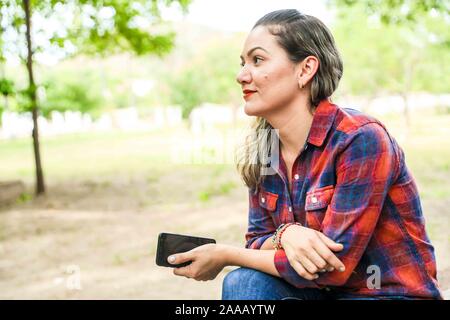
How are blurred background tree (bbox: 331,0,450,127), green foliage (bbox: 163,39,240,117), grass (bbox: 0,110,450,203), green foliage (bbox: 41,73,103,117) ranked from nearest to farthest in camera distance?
grass (bbox: 0,110,450,203) < blurred background tree (bbox: 331,0,450,127) < green foliage (bbox: 41,73,103,117) < green foliage (bbox: 163,39,240,117)

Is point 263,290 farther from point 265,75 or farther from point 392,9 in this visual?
point 392,9

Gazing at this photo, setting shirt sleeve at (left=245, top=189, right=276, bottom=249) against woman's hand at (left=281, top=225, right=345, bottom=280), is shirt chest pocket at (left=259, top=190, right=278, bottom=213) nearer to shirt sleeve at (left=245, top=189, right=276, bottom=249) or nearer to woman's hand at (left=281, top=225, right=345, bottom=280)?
shirt sleeve at (left=245, top=189, right=276, bottom=249)

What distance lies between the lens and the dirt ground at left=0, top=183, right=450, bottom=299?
4363 millimetres

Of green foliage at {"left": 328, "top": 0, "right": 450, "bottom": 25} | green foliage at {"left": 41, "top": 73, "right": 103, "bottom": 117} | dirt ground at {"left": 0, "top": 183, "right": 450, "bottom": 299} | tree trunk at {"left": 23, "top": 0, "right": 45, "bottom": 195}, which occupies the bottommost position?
green foliage at {"left": 41, "top": 73, "right": 103, "bottom": 117}

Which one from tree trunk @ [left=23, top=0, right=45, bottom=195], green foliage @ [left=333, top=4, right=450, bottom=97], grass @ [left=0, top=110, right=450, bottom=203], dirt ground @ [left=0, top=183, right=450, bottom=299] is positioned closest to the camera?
dirt ground @ [left=0, top=183, right=450, bottom=299]

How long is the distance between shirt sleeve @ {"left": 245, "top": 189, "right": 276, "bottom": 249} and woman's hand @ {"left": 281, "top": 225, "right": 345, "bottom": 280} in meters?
0.26

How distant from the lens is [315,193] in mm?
1490

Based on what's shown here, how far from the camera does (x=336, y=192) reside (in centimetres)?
142

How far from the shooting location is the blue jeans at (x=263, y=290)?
150cm

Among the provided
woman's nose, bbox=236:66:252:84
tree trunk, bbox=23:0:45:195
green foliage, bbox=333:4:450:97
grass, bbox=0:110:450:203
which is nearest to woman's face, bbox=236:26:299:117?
woman's nose, bbox=236:66:252:84

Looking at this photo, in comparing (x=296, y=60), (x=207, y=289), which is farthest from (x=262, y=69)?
(x=207, y=289)

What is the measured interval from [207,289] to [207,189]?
17.6 feet

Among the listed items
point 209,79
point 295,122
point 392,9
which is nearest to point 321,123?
point 295,122
